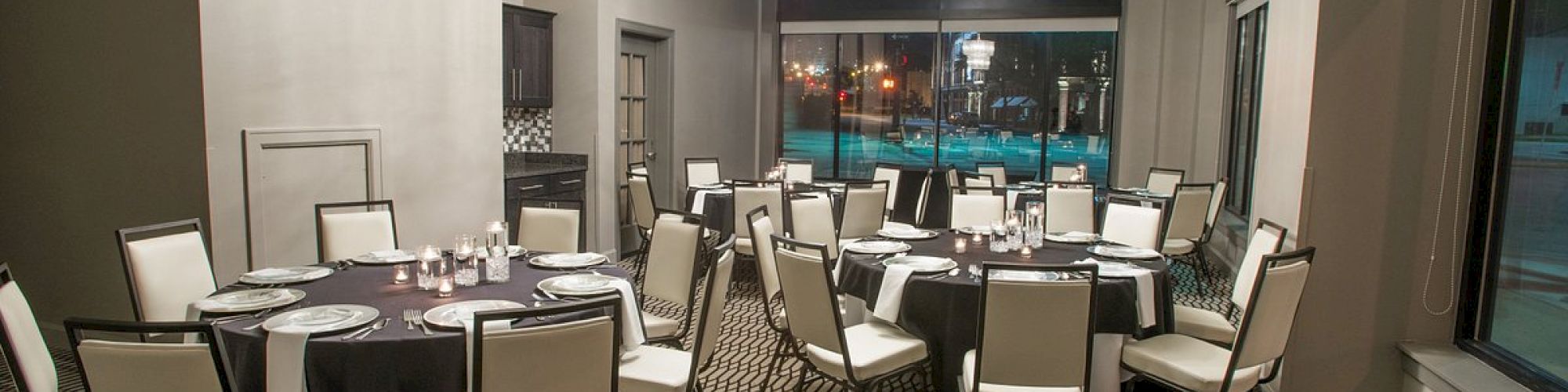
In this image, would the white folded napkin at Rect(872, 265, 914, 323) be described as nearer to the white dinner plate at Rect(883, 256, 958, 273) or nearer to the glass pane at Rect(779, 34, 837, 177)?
the white dinner plate at Rect(883, 256, 958, 273)

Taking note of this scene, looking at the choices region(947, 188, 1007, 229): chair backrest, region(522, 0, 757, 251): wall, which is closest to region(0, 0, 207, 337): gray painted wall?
region(522, 0, 757, 251): wall

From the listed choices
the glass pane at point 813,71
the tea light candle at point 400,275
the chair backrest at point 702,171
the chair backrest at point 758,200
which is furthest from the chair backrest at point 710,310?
the glass pane at point 813,71

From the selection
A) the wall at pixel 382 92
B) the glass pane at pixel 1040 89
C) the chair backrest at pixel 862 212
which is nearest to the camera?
the wall at pixel 382 92

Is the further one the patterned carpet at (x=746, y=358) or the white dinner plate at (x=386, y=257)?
the patterned carpet at (x=746, y=358)

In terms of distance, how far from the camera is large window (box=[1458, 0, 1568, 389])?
3340 mm

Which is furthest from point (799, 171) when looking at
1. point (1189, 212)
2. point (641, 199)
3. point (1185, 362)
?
point (1185, 362)

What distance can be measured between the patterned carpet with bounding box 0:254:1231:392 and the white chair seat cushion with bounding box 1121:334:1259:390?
617 mm

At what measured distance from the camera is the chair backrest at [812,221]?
5508mm

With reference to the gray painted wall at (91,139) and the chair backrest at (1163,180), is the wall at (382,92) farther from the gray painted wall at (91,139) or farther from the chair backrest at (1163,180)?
the chair backrest at (1163,180)

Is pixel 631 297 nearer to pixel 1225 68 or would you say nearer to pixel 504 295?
pixel 504 295

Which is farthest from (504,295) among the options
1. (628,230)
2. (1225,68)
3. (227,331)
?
(1225,68)

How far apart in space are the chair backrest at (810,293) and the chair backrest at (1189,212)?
13.6ft

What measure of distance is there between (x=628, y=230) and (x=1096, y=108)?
5.97 meters

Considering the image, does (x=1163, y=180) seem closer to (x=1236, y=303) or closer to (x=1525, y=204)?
(x=1236, y=303)
